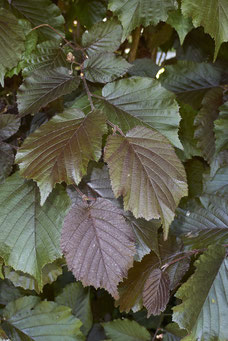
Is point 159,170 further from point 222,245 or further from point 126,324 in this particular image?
point 126,324

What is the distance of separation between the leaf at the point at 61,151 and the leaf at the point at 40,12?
0.36 m

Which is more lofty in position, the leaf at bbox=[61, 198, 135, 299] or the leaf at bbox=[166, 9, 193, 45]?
the leaf at bbox=[166, 9, 193, 45]

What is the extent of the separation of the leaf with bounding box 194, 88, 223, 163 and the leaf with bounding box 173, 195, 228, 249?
0.11 meters

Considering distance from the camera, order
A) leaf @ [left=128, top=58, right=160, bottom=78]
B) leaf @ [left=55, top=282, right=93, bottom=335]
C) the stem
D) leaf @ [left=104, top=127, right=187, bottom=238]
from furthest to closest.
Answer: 1. leaf @ [left=55, top=282, right=93, bottom=335]
2. the stem
3. leaf @ [left=128, top=58, right=160, bottom=78]
4. leaf @ [left=104, top=127, right=187, bottom=238]

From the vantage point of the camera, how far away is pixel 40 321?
3.51 ft

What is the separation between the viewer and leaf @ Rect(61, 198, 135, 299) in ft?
2.43

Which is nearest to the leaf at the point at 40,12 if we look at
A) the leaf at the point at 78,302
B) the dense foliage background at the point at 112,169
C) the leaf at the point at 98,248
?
the dense foliage background at the point at 112,169

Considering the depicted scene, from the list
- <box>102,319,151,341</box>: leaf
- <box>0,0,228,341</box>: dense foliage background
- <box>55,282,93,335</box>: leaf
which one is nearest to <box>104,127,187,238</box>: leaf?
<box>0,0,228,341</box>: dense foliage background

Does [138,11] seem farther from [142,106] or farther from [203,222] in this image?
[203,222]

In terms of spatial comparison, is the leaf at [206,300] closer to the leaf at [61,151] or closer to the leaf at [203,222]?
the leaf at [203,222]

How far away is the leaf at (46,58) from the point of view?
90 centimetres

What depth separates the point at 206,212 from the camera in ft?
3.25

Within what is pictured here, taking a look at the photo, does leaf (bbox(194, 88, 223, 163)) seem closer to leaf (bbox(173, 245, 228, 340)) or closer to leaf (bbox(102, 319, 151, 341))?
leaf (bbox(173, 245, 228, 340))

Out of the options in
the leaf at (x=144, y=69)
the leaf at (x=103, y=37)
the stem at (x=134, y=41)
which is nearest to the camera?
the leaf at (x=103, y=37)
